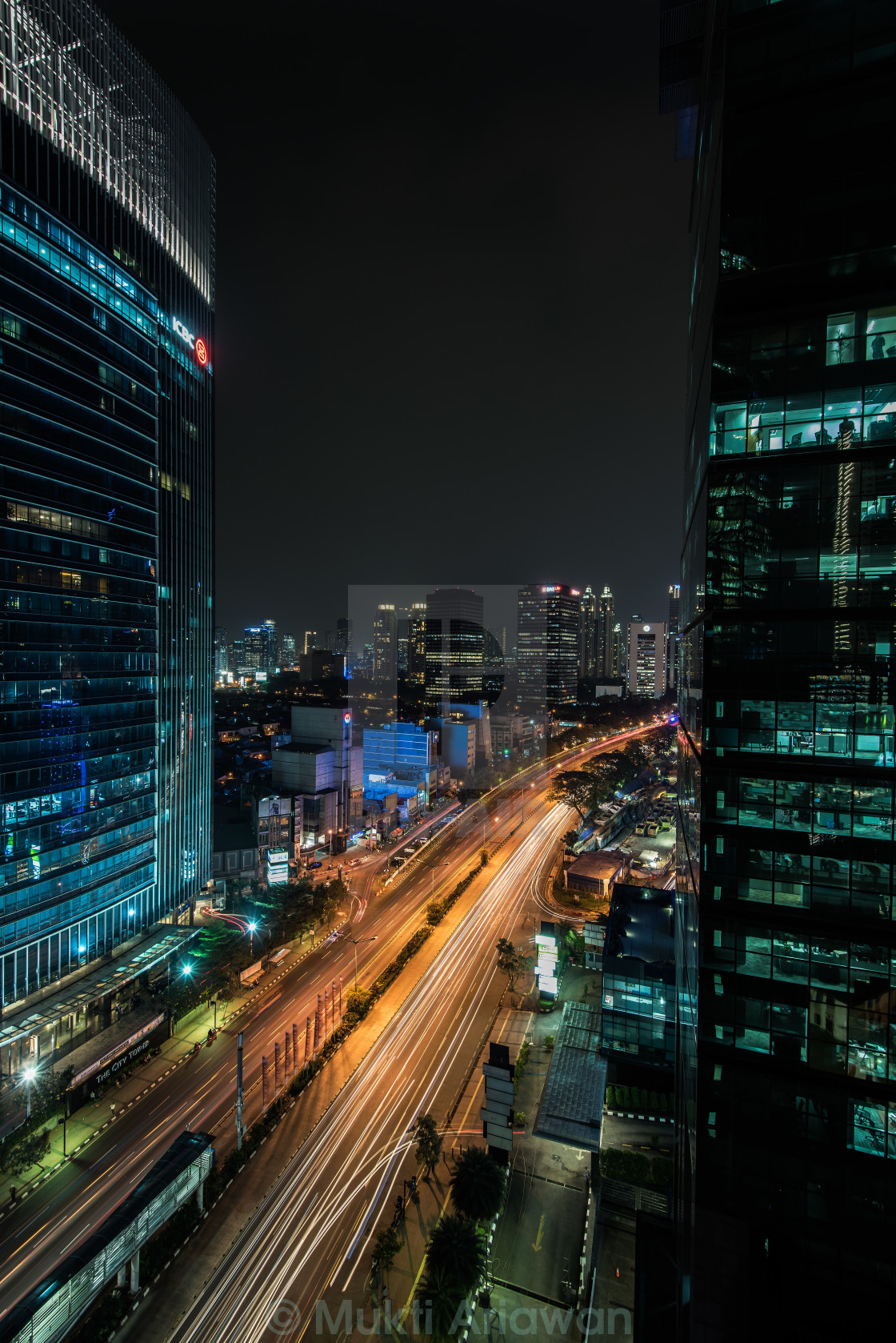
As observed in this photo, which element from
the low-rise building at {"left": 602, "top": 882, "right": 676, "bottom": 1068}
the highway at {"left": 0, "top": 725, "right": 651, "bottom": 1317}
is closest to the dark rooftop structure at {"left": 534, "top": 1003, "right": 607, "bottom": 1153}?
the low-rise building at {"left": 602, "top": 882, "right": 676, "bottom": 1068}

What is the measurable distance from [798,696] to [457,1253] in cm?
2020

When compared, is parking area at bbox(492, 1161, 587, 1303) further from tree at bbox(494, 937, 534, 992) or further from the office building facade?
the office building facade

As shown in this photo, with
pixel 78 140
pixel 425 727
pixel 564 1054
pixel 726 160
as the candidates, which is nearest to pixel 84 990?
pixel 564 1054

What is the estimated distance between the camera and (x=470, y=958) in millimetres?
38906

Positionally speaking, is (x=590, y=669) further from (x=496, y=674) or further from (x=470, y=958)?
(x=470, y=958)

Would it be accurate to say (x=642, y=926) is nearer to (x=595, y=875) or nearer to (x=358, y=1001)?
(x=595, y=875)

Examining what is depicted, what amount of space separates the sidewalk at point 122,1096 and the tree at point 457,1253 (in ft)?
53.5

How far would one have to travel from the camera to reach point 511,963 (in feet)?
119

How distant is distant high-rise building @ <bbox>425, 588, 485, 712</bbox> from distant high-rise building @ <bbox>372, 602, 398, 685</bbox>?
858cm

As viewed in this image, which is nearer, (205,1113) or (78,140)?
(205,1113)

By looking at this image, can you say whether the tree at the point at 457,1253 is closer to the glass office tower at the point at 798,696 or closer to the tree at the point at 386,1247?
the tree at the point at 386,1247

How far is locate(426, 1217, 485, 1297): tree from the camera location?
57.6 ft

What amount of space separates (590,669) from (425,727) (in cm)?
12711

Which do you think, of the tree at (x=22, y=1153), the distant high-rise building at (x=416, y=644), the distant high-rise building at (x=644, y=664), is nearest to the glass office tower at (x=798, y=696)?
the tree at (x=22, y=1153)
